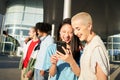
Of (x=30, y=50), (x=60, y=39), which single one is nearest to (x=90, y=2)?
(x=30, y=50)

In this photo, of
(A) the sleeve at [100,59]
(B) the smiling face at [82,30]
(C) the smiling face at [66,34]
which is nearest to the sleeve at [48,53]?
(C) the smiling face at [66,34]

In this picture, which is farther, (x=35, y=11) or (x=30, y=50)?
(x=35, y=11)

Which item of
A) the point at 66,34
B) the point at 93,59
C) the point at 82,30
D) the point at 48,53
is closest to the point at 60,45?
the point at 66,34

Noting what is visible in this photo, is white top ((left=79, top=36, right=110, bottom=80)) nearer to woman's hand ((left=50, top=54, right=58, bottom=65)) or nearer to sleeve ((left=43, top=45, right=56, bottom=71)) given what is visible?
woman's hand ((left=50, top=54, right=58, bottom=65))

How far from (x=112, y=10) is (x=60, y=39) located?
2194 cm

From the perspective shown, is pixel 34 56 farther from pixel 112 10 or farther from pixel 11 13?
pixel 11 13

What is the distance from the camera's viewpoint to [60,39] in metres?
2.48

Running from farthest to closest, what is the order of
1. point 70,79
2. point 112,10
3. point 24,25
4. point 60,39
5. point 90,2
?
point 24,25
point 112,10
point 90,2
point 60,39
point 70,79

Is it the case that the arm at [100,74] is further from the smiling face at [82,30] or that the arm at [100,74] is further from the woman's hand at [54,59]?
the woman's hand at [54,59]

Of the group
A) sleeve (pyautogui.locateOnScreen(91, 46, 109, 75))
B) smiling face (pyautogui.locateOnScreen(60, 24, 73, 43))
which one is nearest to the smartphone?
smiling face (pyautogui.locateOnScreen(60, 24, 73, 43))

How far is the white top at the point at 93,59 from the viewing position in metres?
1.68

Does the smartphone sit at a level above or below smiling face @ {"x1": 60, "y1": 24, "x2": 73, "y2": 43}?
below

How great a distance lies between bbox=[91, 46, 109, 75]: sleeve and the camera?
167 centimetres

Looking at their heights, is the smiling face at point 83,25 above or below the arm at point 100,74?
above
